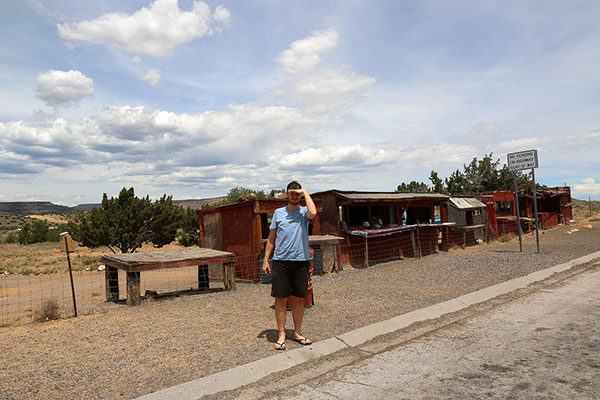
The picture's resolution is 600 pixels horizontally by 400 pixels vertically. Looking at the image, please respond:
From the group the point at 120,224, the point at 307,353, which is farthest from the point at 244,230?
the point at 120,224

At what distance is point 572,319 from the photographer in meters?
5.98

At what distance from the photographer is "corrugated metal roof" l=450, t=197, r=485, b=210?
20016mm

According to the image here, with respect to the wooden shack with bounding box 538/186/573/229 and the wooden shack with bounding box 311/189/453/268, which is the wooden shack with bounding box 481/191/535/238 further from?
the wooden shack with bounding box 311/189/453/268

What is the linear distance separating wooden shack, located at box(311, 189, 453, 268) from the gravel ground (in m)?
3.71

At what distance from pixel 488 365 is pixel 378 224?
481 inches

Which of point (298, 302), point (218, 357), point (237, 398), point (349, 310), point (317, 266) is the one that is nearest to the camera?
point (237, 398)

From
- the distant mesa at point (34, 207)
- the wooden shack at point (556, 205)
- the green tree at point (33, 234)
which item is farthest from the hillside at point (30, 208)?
the wooden shack at point (556, 205)

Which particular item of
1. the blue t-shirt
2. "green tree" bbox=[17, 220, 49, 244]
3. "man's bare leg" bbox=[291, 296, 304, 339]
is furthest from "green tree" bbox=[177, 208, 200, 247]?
"green tree" bbox=[17, 220, 49, 244]

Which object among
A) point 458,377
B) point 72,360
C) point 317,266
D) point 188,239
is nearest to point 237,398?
point 458,377

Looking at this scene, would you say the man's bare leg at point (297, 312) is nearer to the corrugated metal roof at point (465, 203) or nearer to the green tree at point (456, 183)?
the corrugated metal roof at point (465, 203)

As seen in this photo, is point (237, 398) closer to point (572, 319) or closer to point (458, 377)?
point (458, 377)

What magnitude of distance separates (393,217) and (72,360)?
14838 mm

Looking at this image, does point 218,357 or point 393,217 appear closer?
point 218,357

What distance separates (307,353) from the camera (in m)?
4.97
